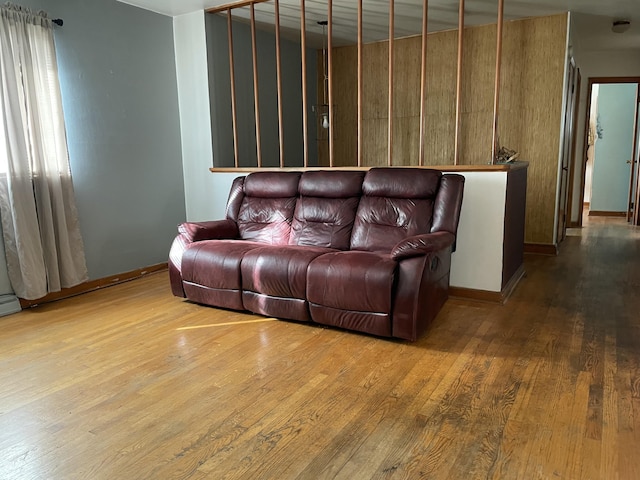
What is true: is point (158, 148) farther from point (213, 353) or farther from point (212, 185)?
point (213, 353)

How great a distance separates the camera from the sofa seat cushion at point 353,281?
2.67 m

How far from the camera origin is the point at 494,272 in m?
3.47

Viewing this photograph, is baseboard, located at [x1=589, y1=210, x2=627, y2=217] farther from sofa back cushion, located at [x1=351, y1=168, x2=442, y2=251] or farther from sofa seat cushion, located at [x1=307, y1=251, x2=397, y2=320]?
sofa seat cushion, located at [x1=307, y1=251, x2=397, y2=320]

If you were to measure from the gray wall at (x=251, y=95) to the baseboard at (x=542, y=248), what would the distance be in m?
2.83

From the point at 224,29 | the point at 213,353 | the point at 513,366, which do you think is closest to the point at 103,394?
the point at 213,353

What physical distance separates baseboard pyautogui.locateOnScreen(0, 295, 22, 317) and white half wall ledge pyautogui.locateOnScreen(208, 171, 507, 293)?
319 centimetres

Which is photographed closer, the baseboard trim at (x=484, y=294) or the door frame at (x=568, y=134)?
the baseboard trim at (x=484, y=294)

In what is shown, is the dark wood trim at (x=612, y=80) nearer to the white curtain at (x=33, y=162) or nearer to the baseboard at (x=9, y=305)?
the white curtain at (x=33, y=162)

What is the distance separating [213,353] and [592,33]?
18.1 ft

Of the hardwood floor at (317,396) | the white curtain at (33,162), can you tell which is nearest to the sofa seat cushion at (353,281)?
the hardwood floor at (317,396)

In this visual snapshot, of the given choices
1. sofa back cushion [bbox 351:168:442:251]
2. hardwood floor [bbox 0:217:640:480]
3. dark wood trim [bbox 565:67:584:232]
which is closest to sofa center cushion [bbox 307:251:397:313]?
hardwood floor [bbox 0:217:640:480]

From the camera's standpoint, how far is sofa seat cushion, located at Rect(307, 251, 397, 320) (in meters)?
2.67

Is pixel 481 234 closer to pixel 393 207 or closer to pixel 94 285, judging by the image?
pixel 393 207

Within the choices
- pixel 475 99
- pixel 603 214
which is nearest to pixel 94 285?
pixel 475 99
